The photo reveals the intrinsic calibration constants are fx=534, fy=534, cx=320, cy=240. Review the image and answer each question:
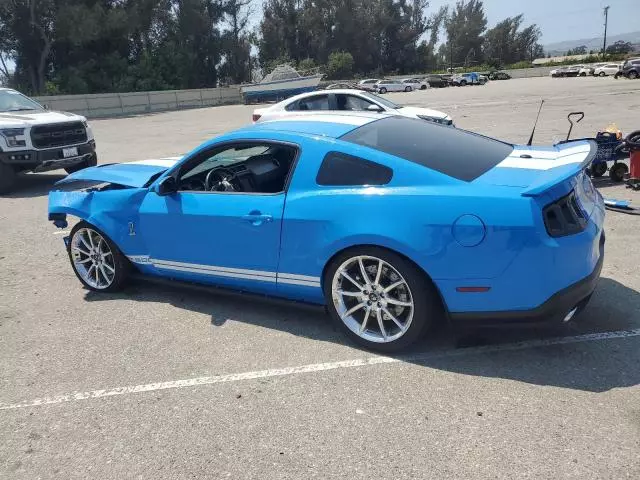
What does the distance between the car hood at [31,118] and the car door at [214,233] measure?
6.95 meters

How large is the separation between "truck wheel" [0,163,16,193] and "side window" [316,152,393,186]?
8689 millimetres

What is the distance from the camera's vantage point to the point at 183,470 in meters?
2.61

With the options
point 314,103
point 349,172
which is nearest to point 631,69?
point 314,103

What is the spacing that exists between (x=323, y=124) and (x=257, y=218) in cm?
89

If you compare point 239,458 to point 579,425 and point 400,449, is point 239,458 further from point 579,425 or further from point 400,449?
point 579,425

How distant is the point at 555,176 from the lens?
316 cm

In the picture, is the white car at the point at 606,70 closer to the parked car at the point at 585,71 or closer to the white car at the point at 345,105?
the parked car at the point at 585,71

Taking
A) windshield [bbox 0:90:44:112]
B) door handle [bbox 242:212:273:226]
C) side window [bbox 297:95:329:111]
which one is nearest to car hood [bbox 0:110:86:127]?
windshield [bbox 0:90:44:112]

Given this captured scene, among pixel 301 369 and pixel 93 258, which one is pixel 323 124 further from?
pixel 93 258

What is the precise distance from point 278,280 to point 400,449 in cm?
157

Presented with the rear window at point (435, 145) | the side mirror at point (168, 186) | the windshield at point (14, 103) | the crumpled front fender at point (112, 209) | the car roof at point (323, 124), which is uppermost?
the windshield at point (14, 103)

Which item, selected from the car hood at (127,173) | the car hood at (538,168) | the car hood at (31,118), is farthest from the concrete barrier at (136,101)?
the car hood at (538,168)

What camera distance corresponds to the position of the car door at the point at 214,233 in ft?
12.4

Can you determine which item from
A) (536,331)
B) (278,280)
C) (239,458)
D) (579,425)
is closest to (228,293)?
(278,280)
